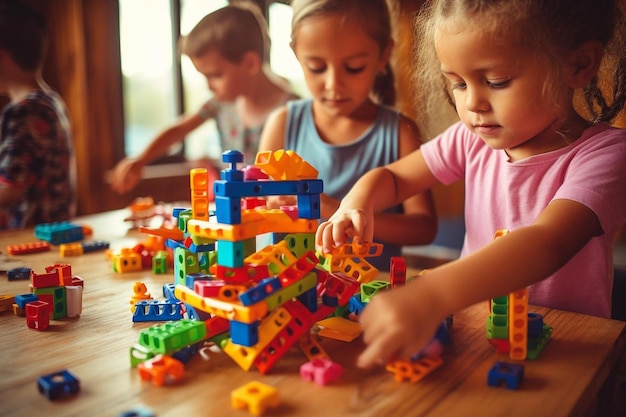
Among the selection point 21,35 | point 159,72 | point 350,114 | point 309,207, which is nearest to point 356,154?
point 350,114

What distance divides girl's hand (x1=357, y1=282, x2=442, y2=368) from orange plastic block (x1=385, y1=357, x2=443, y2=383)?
7 centimetres

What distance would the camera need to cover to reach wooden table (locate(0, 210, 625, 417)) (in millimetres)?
480

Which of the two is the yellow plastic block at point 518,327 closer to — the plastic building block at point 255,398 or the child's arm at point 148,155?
the plastic building block at point 255,398

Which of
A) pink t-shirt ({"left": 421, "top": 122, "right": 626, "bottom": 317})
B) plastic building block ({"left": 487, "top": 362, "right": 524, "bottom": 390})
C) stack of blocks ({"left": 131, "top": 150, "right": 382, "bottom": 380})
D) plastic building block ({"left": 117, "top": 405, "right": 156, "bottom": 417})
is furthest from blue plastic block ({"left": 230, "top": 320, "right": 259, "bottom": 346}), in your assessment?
pink t-shirt ({"left": 421, "top": 122, "right": 626, "bottom": 317})

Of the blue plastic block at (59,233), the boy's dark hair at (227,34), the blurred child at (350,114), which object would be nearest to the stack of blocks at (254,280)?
the blurred child at (350,114)

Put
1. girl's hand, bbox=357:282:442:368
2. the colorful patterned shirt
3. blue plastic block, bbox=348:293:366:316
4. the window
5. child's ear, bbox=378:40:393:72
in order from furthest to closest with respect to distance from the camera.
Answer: the window
the colorful patterned shirt
child's ear, bbox=378:40:393:72
blue plastic block, bbox=348:293:366:316
girl's hand, bbox=357:282:442:368

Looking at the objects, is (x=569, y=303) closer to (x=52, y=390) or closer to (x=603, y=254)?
(x=603, y=254)

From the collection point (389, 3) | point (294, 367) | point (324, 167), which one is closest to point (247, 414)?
point (294, 367)

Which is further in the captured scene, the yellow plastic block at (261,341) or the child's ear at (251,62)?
the child's ear at (251,62)

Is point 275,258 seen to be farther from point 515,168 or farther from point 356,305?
point 515,168

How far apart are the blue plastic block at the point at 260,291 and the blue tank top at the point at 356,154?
610 millimetres

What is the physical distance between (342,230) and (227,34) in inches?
37.8

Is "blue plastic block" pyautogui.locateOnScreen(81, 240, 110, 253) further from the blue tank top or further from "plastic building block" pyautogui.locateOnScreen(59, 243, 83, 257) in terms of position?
the blue tank top

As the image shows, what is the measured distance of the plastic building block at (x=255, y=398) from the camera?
47cm
